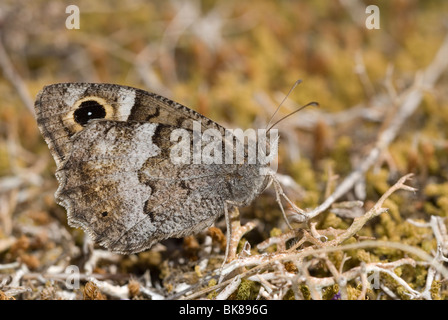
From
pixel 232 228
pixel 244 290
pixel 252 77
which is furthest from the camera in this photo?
pixel 252 77

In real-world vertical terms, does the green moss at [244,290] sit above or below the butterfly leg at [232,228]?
below

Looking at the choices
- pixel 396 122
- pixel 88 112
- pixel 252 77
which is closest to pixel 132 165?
pixel 88 112

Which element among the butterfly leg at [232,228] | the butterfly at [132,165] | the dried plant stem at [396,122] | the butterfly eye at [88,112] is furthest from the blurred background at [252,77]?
the butterfly eye at [88,112]

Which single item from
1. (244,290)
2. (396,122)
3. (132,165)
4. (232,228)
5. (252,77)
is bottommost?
(244,290)

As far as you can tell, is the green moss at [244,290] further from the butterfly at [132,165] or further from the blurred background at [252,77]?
the blurred background at [252,77]

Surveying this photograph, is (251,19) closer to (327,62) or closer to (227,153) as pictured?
(327,62)

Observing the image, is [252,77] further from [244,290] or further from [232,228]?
[244,290]
